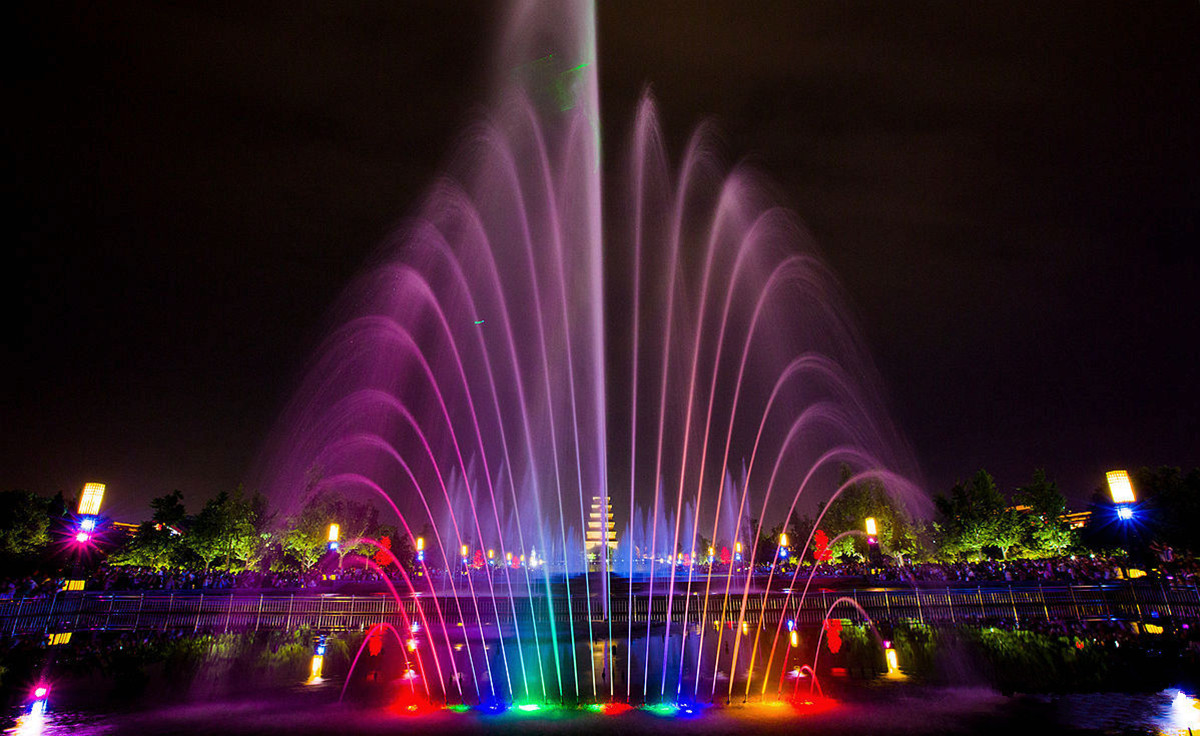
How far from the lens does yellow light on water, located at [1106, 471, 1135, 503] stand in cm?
2792

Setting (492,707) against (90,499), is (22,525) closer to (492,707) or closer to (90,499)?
(90,499)

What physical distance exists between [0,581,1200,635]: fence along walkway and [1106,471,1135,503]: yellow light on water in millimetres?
7936

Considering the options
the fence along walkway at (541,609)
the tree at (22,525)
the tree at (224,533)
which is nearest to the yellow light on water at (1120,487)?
the fence along walkway at (541,609)

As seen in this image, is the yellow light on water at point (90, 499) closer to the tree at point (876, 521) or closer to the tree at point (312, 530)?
the tree at point (312, 530)

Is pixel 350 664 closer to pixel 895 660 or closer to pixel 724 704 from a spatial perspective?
pixel 724 704

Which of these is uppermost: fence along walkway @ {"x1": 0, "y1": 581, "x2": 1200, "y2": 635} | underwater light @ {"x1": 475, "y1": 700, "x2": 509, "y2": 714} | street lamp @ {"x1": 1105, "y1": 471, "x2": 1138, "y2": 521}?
street lamp @ {"x1": 1105, "y1": 471, "x2": 1138, "y2": 521}

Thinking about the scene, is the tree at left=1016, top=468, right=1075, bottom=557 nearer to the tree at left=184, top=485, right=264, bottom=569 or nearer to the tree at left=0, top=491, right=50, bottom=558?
A: the tree at left=184, top=485, right=264, bottom=569

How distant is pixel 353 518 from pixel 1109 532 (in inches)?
3194

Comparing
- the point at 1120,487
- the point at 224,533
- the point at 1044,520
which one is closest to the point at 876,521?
the point at 1044,520

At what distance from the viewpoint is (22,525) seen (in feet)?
182

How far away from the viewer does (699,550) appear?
173 metres

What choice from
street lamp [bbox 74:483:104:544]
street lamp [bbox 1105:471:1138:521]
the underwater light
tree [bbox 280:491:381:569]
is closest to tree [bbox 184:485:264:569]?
tree [bbox 280:491:381:569]

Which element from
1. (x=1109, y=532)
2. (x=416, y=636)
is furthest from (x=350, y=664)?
(x=1109, y=532)

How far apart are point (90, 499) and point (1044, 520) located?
7575 centimetres
